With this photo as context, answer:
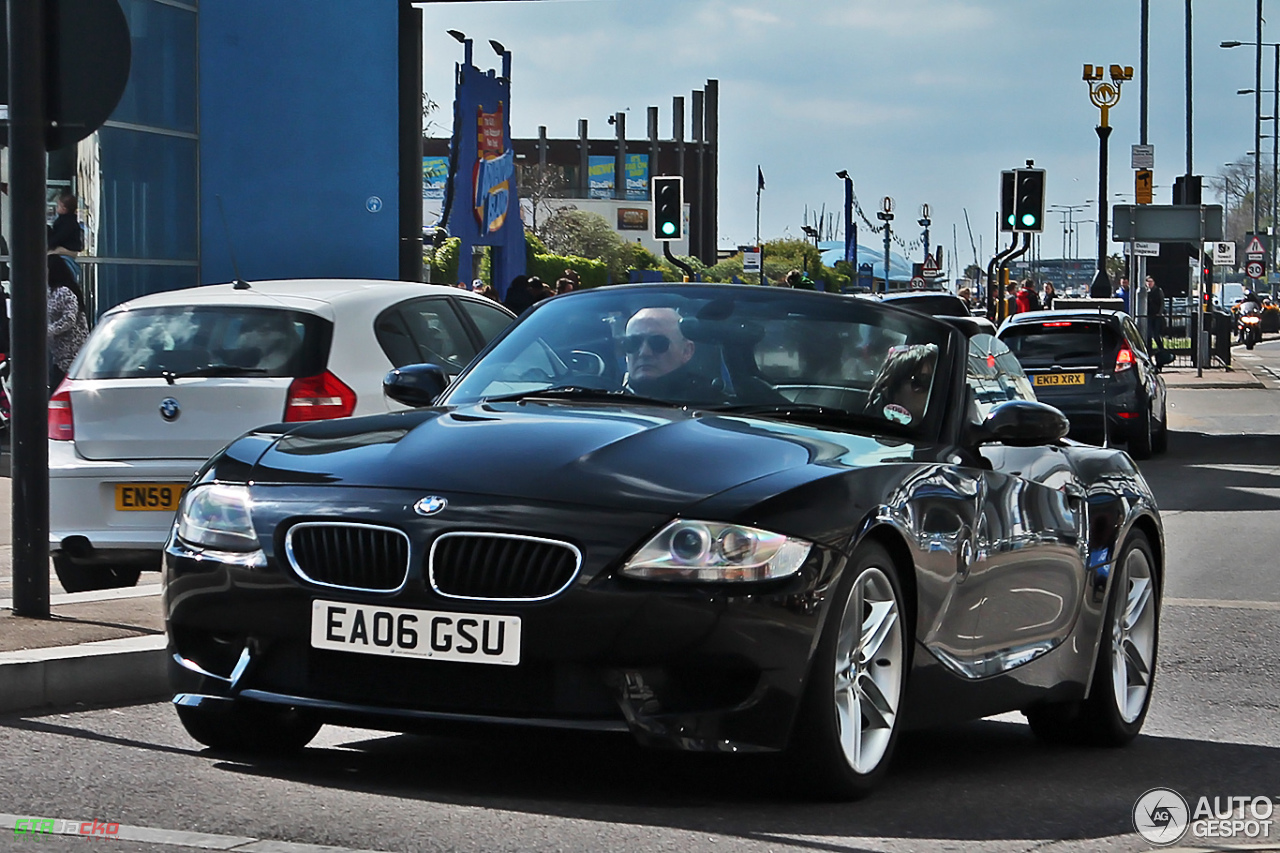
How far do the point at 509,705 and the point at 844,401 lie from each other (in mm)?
1635

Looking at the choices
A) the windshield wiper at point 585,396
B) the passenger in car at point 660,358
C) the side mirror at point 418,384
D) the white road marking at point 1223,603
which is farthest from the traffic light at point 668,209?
the windshield wiper at point 585,396

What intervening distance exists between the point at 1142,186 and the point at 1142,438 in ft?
69.6

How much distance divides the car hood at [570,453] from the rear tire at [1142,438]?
16080mm

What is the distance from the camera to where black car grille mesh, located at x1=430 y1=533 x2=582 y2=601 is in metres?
4.70

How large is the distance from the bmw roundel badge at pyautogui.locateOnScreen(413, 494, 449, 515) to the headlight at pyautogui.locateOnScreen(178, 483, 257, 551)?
0.46 meters

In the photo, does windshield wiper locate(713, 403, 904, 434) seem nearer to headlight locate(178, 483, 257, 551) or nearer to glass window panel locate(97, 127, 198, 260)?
headlight locate(178, 483, 257, 551)

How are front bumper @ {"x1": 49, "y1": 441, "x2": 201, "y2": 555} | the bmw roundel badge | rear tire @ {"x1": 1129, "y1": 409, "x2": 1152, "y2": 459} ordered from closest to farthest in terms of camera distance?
1. the bmw roundel badge
2. front bumper @ {"x1": 49, "y1": 441, "x2": 201, "y2": 555}
3. rear tire @ {"x1": 1129, "y1": 409, "x2": 1152, "y2": 459}

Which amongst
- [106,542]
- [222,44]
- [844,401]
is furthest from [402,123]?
[844,401]

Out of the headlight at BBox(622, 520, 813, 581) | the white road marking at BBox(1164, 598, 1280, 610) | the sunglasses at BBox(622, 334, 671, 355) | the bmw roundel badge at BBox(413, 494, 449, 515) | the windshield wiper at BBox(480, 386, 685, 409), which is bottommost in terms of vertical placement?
the white road marking at BBox(1164, 598, 1280, 610)

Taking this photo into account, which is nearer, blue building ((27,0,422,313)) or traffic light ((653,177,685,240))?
blue building ((27,0,422,313))

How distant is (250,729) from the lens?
5527 mm

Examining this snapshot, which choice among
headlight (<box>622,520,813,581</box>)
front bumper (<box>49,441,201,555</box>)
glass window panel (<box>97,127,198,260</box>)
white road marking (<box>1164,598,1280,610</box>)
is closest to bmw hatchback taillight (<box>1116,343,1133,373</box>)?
glass window panel (<box>97,127,198,260</box>)

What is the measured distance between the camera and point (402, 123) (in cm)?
2150

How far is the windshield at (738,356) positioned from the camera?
5.93 m
